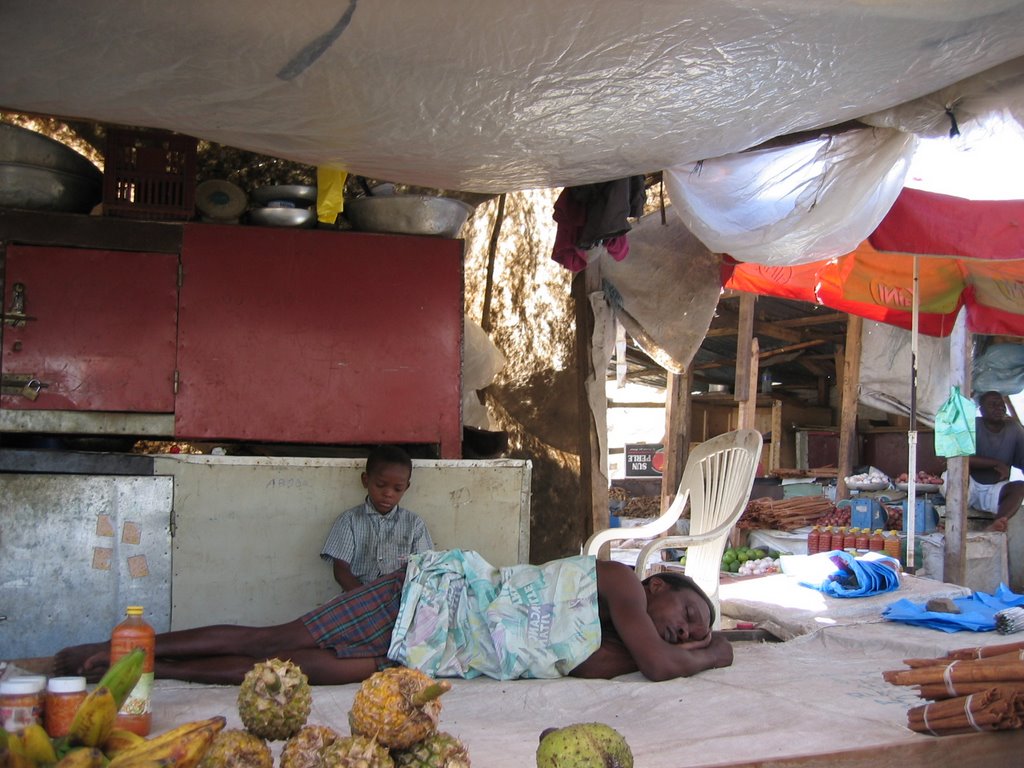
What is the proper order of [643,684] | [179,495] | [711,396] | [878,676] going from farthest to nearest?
1. [711,396]
2. [179,495]
3. [878,676]
4. [643,684]

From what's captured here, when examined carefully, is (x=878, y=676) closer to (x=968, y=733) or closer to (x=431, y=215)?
(x=968, y=733)

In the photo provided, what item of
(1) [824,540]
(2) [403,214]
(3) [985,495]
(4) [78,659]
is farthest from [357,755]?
(3) [985,495]

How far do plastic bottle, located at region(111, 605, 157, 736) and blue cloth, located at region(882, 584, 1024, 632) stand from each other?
3952 millimetres

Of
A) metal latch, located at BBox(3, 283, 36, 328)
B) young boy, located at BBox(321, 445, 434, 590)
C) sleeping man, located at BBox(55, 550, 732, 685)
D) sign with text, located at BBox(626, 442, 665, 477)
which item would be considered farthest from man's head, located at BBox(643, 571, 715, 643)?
sign with text, located at BBox(626, 442, 665, 477)

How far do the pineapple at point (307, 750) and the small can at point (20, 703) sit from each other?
1.98 ft

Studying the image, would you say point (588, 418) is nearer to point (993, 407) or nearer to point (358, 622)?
point (358, 622)

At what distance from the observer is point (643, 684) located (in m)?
3.54

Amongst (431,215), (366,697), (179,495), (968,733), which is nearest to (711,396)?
(431,215)

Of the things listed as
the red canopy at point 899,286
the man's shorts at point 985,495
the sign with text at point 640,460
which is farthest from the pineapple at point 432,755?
the sign with text at point 640,460

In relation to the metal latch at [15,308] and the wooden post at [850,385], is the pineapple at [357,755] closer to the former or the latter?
the metal latch at [15,308]

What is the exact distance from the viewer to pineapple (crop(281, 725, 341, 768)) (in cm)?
172

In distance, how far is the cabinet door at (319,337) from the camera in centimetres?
467

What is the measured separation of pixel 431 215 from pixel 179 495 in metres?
1.87

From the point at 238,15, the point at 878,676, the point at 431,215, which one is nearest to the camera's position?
the point at 238,15
